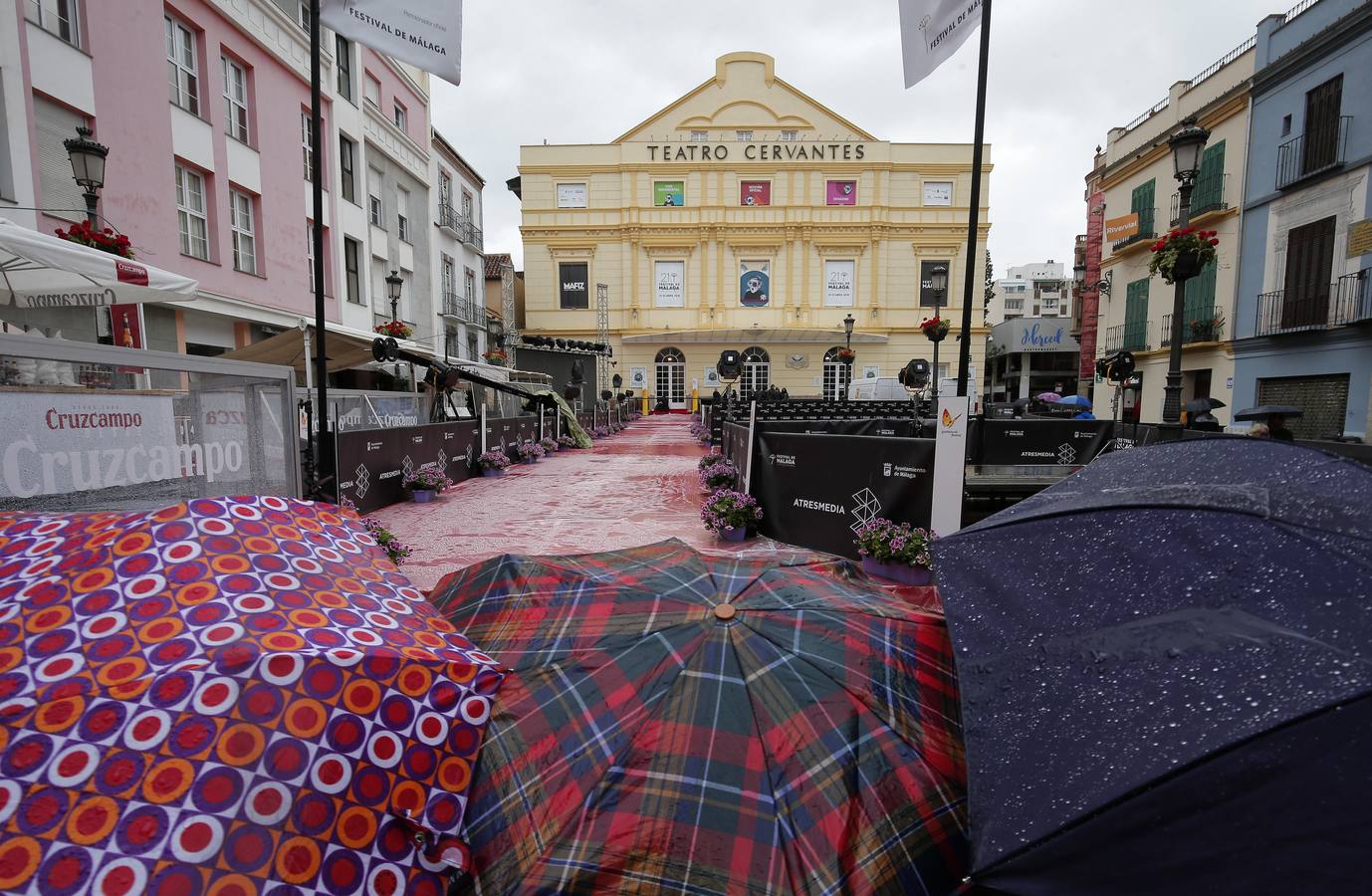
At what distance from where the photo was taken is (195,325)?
14.4 m

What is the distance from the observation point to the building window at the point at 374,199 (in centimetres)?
2205

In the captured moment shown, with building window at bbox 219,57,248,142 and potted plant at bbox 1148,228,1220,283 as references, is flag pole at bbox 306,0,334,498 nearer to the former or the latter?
potted plant at bbox 1148,228,1220,283

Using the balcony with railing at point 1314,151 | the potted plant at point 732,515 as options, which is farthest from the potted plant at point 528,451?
the balcony with railing at point 1314,151

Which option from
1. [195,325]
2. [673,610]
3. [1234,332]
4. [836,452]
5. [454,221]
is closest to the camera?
[673,610]

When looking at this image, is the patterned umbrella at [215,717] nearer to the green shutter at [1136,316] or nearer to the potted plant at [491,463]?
the potted plant at [491,463]

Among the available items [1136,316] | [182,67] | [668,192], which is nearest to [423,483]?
[182,67]

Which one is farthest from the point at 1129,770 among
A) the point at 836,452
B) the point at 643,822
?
the point at 836,452

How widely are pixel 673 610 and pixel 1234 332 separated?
83.1ft

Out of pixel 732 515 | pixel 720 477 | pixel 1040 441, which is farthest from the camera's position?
pixel 1040 441

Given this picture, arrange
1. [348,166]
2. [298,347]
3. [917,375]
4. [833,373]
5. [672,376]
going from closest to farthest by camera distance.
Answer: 1. [298,347]
2. [917,375]
3. [348,166]
4. [833,373]
5. [672,376]

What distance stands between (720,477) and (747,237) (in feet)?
102

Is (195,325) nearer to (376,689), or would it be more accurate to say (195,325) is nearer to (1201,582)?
(376,689)

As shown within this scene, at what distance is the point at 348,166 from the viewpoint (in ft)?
67.8

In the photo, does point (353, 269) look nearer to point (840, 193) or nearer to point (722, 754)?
point (722, 754)
